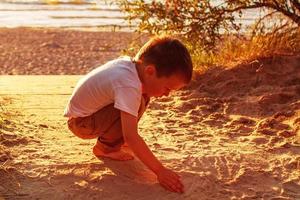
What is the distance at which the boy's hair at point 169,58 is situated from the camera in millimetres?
3134

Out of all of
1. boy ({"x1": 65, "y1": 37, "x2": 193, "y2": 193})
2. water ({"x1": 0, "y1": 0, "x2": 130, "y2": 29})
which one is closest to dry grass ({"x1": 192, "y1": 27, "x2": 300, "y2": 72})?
boy ({"x1": 65, "y1": 37, "x2": 193, "y2": 193})

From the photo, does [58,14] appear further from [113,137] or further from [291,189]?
[291,189]

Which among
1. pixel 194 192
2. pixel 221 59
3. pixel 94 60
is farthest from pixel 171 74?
pixel 94 60

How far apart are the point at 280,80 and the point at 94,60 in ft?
19.7

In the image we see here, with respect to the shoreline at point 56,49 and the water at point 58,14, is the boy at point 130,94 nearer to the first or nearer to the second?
the shoreline at point 56,49

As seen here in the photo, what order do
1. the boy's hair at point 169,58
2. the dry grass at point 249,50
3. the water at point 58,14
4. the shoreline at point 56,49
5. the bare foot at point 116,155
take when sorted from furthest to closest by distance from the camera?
the water at point 58,14 → the shoreline at point 56,49 → the dry grass at point 249,50 → the bare foot at point 116,155 → the boy's hair at point 169,58

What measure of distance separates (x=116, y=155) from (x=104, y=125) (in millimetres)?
226

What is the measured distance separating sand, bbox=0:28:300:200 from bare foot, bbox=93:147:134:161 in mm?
39

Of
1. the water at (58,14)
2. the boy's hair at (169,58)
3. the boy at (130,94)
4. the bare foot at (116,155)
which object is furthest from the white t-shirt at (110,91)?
the water at (58,14)

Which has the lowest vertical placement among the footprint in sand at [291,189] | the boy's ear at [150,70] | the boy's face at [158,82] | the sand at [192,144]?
the footprint in sand at [291,189]

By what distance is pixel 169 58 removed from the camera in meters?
3.13

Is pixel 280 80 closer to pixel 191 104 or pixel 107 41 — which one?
pixel 191 104

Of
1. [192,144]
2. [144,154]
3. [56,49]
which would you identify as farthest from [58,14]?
[144,154]

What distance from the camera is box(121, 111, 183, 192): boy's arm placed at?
10.3ft
